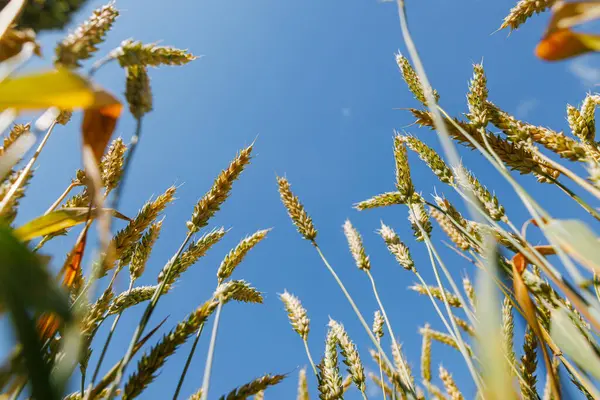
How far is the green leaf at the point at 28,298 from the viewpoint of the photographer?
1.10 feet

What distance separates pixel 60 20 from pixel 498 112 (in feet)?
5.70

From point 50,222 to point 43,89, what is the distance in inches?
18.5

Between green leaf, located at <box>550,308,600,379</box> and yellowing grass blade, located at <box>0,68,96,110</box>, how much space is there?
Result: 1157 millimetres

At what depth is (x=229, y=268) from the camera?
1842mm

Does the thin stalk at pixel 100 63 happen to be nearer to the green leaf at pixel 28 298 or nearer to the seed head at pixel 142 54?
the seed head at pixel 142 54

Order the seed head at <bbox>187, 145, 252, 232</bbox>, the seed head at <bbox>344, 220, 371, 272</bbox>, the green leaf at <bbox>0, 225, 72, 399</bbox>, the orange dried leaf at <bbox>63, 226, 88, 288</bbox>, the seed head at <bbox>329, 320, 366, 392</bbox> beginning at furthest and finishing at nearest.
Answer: the seed head at <bbox>344, 220, 371, 272</bbox>
the seed head at <bbox>329, 320, 366, 392</bbox>
the seed head at <bbox>187, 145, 252, 232</bbox>
the orange dried leaf at <bbox>63, 226, 88, 288</bbox>
the green leaf at <bbox>0, 225, 72, 399</bbox>

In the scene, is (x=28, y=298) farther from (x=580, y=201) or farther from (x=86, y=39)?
(x=580, y=201)

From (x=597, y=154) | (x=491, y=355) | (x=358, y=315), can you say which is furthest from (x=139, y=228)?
(x=597, y=154)

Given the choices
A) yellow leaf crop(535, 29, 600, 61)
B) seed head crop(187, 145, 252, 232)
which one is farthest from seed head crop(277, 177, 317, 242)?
yellow leaf crop(535, 29, 600, 61)

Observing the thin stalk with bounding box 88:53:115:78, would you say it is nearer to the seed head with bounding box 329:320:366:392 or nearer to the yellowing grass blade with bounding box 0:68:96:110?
the yellowing grass blade with bounding box 0:68:96:110

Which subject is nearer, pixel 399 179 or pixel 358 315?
pixel 358 315

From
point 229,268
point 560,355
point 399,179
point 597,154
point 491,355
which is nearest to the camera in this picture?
point 491,355

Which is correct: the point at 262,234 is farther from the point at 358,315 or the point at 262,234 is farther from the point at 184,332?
the point at 184,332

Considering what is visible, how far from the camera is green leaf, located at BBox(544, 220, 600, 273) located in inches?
30.7
